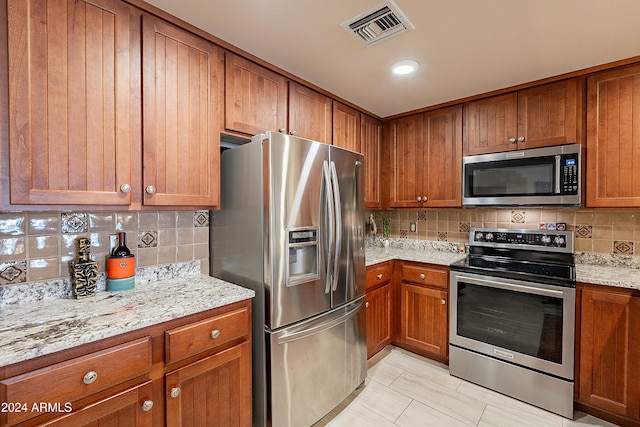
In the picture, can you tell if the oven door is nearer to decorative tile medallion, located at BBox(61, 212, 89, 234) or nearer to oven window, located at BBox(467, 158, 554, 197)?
oven window, located at BBox(467, 158, 554, 197)

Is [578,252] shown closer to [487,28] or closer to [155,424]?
[487,28]

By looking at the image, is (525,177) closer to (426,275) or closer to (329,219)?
(426,275)

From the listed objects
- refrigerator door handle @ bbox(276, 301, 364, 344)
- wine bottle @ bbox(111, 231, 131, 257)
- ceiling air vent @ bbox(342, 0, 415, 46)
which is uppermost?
ceiling air vent @ bbox(342, 0, 415, 46)

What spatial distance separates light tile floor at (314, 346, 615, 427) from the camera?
1857mm

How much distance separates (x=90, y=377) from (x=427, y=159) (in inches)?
112

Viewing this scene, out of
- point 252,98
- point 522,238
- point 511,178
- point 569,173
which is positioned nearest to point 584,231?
point 522,238

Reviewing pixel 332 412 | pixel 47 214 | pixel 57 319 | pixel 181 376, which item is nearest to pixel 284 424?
pixel 332 412

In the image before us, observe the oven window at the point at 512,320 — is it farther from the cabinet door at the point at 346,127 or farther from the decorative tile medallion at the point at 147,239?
the decorative tile medallion at the point at 147,239

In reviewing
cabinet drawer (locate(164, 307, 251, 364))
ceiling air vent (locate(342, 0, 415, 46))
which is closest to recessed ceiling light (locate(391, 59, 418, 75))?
ceiling air vent (locate(342, 0, 415, 46))

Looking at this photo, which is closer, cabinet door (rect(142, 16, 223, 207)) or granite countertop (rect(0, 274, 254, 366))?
granite countertop (rect(0, 274, 254, 366))

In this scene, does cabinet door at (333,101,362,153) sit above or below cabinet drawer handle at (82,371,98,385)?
above

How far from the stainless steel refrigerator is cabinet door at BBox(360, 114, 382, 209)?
914mm

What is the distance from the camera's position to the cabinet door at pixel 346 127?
254 centimetres

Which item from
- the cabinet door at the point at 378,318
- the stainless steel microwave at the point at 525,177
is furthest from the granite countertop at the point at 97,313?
the stainless steel microwave at the point at 525,177
